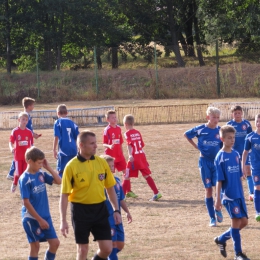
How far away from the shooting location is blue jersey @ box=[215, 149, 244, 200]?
26.0 feet

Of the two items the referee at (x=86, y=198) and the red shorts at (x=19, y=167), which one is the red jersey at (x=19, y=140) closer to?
the red shorts at (x=19, y=167)

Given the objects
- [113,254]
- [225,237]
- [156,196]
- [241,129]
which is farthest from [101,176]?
[241,129]

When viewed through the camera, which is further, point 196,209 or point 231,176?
point 196,209

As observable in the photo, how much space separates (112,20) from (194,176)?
36.7 metres

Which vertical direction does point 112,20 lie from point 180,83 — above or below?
above

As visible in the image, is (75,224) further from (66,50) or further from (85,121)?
(66,50)

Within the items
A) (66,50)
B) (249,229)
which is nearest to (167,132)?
(249,229)

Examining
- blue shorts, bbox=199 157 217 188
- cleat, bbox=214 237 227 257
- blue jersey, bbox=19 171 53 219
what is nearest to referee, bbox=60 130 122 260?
blue jersey, bbox=19 171 53 219

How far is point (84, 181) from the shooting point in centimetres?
662

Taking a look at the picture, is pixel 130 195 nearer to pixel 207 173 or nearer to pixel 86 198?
pixel 207 173

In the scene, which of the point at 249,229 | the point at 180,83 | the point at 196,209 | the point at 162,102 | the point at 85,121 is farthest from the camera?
the point at 180,83

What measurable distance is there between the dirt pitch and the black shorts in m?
1.57

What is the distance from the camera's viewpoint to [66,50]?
46.1m

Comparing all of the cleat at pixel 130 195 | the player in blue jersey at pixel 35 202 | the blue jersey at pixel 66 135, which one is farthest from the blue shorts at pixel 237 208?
the blue jersey at pixel 66 135
